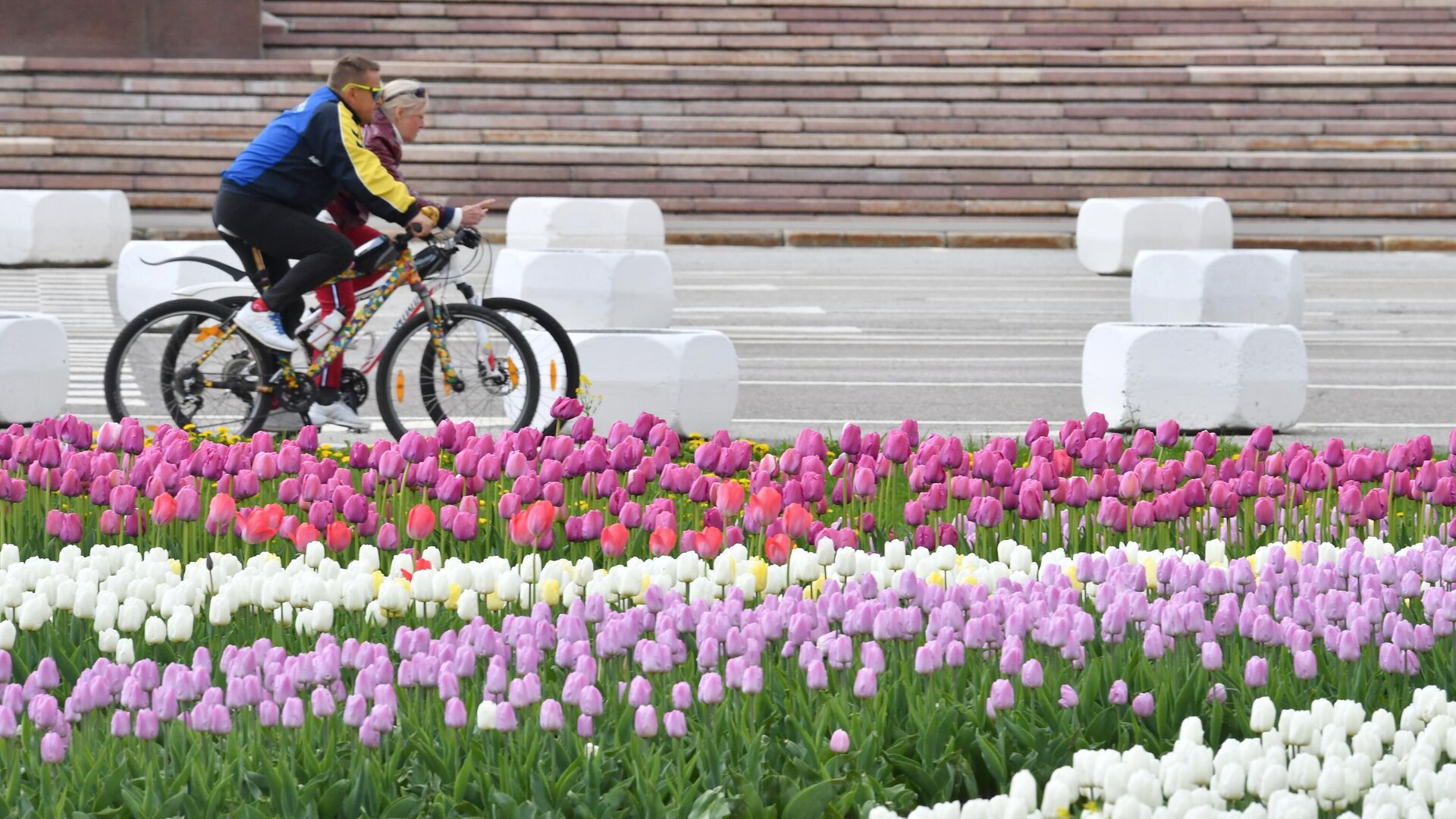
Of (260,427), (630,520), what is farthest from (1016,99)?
(630,520)

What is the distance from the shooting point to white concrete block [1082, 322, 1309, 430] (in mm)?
9961

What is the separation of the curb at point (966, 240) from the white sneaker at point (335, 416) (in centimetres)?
1520

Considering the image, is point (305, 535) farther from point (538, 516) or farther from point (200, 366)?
point (200, 366)

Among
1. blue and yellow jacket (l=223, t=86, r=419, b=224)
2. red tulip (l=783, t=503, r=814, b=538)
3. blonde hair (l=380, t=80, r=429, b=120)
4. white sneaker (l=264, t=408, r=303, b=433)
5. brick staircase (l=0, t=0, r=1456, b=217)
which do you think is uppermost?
brick staircase (l=0, t=0, r=1456, b=217)

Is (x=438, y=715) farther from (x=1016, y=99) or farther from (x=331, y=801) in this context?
(x=1016, y=99)

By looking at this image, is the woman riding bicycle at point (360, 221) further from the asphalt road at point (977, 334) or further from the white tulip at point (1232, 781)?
the white tulip at point (1232, 781)

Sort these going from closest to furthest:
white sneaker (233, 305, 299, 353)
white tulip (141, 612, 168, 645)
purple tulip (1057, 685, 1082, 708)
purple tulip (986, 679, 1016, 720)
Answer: purple tulip (986, 679, 1016, 720) → purple tulip (1057, 685, 1082, 708) → white tulip (141, 612, 168, 645) → white sneaker (233, 305, 299, 353)

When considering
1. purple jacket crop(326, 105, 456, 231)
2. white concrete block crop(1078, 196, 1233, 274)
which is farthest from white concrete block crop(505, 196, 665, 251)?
purple jacket crop(326, 105, 456, 231)

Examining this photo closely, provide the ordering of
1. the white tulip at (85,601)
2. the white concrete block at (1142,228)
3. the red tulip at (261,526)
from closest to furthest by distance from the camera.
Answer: the white tulip at (85,601) → the red tulip at (261,526) → the white concrete block at (1142,228)

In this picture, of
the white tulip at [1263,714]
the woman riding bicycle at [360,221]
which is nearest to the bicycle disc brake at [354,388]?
the woman riding bicycle at [360,221]

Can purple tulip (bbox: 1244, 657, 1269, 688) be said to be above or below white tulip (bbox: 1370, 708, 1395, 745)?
above

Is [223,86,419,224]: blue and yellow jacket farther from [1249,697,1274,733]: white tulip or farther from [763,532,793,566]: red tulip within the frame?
[1249,697,1274,733]: white tulip

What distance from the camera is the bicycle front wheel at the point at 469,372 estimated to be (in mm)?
8719

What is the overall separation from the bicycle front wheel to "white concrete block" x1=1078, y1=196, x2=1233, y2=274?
12.8 meters
